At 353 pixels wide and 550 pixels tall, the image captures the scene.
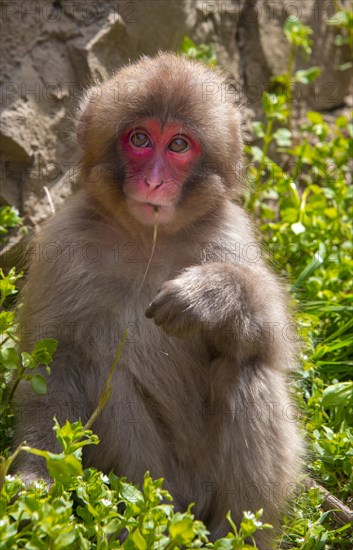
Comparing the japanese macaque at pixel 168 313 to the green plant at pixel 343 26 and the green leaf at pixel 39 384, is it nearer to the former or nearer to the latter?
the green leaf at pixel 39 384

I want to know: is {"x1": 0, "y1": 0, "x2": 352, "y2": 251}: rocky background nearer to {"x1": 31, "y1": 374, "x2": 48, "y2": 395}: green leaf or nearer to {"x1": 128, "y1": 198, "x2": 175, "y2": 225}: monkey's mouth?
{"x1": 128, "y1": 198, "x2": 175, "y2": 225}: monkey's mouth

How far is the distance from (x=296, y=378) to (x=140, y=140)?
6.31 ft

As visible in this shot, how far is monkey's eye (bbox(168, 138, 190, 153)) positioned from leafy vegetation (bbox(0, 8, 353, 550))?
1.02 meters

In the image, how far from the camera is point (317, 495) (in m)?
5.02

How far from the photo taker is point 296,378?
5785 mm

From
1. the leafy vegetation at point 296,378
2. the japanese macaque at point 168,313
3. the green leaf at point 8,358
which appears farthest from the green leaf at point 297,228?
the green leaf at point 8,358

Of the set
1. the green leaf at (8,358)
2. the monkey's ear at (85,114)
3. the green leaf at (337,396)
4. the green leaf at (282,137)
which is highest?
the monkey's ear at (85,114)

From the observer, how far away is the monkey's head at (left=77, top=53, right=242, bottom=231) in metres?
4.60

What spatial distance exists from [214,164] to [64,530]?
7.09ft

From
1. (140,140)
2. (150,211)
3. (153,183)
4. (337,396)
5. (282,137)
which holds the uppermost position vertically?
(140,140)

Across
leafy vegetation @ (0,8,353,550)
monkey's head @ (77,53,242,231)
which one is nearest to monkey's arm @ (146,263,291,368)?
monkey's head @ (77,53,242,231)

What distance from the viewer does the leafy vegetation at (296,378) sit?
11.6 ft

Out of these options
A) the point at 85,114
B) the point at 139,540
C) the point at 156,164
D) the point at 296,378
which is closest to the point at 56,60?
the point at 85,114

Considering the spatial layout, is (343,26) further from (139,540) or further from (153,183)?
(139,540)
